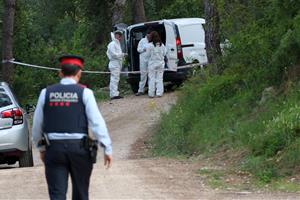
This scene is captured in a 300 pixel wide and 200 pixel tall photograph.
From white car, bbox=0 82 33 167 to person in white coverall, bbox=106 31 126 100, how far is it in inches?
351

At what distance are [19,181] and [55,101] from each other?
3.99 metres

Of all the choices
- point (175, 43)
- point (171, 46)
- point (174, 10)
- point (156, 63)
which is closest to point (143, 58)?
point (156, 63)

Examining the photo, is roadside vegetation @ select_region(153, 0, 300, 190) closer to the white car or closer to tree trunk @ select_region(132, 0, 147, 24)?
the white car

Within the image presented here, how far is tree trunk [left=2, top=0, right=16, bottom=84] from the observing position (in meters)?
25.1

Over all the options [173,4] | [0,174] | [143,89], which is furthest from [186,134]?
[173,4]

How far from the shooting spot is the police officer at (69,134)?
6809 millimetres

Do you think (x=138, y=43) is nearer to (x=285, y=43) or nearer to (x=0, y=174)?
(x=285, y=43)

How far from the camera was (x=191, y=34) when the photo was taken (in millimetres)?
23031

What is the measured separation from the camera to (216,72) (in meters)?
17.5

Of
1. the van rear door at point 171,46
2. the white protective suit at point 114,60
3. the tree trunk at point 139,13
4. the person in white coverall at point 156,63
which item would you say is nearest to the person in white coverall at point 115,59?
the white protective suit at point 114,60

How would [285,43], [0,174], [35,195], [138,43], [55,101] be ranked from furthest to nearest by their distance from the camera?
[138,43] → [285,43] → [0,174] → [35,195] → [55,101]

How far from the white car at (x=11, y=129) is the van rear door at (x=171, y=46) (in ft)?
32.4

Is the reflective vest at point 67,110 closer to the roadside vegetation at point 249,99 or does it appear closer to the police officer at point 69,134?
the police officer at point 69,134

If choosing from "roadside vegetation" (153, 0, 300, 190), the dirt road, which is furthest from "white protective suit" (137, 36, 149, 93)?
the dirt road
